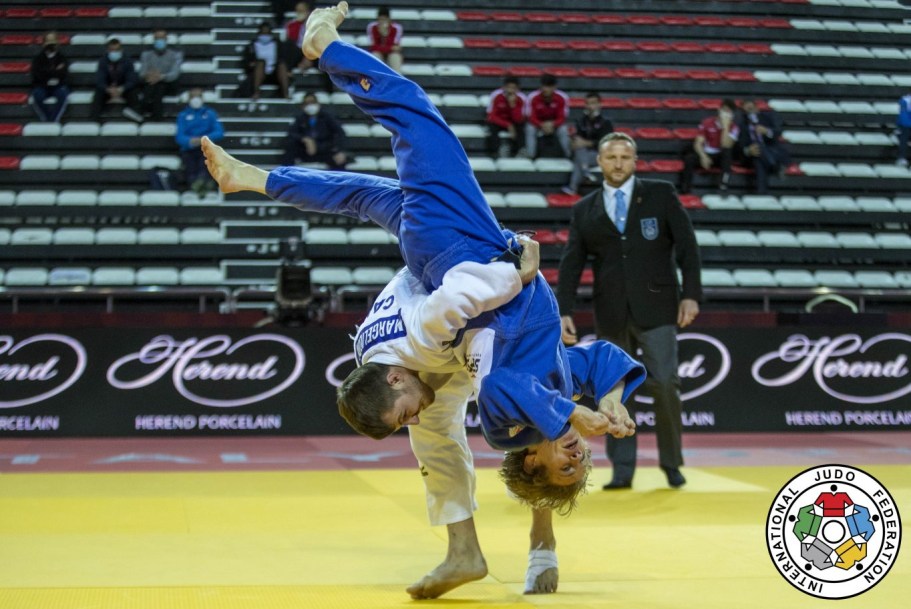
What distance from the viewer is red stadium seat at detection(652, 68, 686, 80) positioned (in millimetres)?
17172

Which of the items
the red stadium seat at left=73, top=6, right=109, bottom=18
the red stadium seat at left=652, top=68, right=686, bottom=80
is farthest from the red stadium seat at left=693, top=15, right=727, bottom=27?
the red stadium seat at left=73, top=6, right=109, bottom=18

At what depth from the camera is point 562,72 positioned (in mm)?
16938

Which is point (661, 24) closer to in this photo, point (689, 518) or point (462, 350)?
point (689, 518)

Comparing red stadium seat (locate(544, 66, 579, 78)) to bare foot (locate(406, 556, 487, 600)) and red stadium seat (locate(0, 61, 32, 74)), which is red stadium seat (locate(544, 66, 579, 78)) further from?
bare foot (locate(406, 556, 487, 600))

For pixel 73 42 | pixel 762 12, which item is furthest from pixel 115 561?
pixel 762 12

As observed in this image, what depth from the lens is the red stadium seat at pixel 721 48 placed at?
699 inches

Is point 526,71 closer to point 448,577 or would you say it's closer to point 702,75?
point 702,75

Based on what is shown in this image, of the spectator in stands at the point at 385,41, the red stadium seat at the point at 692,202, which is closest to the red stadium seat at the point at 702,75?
the red stadium seat at the point at 692,202

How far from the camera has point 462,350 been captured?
12.1 ft

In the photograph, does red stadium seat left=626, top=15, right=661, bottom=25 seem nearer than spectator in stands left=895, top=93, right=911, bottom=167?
No

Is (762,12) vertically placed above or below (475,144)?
above

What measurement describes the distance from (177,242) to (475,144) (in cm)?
443

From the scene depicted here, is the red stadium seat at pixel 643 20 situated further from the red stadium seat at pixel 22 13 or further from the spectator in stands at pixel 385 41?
the red stadium seat at pixel 22 13

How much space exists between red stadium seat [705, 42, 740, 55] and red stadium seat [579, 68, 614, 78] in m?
1.85
